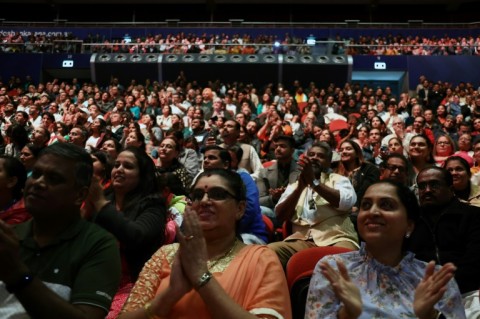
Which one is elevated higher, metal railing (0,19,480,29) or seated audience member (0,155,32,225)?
metal railing (0,19,480,29)

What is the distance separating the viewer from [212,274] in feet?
6.07

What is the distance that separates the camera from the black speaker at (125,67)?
1469cm

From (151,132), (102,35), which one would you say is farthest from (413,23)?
(151,132)

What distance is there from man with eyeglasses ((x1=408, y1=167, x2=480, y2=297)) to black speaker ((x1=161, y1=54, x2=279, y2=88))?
11.7m

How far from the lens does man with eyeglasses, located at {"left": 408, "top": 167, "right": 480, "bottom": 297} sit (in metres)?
2.60

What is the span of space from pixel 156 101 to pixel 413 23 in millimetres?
11989

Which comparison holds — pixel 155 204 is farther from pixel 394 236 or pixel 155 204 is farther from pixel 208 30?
pixel 208 30

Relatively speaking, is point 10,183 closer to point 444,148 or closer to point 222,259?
point 222,259

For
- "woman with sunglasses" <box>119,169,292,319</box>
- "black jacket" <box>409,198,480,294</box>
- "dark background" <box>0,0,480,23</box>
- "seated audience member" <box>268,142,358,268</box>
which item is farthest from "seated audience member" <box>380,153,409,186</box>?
"dark background" <box>0,0,480,23</box>

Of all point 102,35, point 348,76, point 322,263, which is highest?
point 102,35

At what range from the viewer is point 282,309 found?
5.99ft

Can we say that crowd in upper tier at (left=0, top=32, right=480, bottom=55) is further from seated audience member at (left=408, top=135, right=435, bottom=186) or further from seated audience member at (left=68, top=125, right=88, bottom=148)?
seated audience member at (left=408, top=135, right=435, bottom=186)

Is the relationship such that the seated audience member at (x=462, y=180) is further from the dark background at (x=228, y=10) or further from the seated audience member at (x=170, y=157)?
the dark background at (x=228, y=10)

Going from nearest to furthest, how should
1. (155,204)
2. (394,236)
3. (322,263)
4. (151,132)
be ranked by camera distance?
(322,263)
(394,236)
(155,204)
(151,132)
